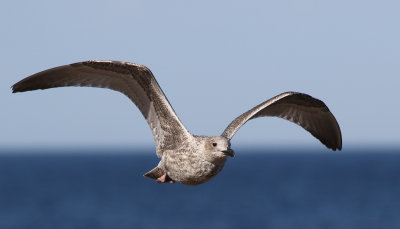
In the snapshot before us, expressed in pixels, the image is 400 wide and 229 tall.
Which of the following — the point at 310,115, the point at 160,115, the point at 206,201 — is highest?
the point at 310,115

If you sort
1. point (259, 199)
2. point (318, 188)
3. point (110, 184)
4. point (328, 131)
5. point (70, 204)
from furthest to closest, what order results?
point (110, 184)
point (318, 188)
point (259, 199)
point (70, 204)
point (328, 131)

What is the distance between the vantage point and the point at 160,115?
1322 centimetres

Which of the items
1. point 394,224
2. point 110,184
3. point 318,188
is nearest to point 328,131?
point 394,224

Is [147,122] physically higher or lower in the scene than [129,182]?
higher

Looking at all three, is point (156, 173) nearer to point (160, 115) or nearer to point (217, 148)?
point (160, 115)

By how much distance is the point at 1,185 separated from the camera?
143625 millimetres

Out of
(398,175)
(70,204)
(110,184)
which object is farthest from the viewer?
(398,175)

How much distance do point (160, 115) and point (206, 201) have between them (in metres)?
105

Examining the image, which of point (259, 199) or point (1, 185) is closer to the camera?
point (259, 199)

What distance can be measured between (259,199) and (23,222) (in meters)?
40.6

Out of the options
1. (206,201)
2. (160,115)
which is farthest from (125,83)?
(206,201)

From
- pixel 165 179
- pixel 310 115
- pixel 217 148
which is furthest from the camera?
pixel 310 115

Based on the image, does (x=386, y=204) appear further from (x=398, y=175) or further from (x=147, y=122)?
(x=147, y=122)

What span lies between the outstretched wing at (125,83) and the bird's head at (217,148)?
1.81 feet
